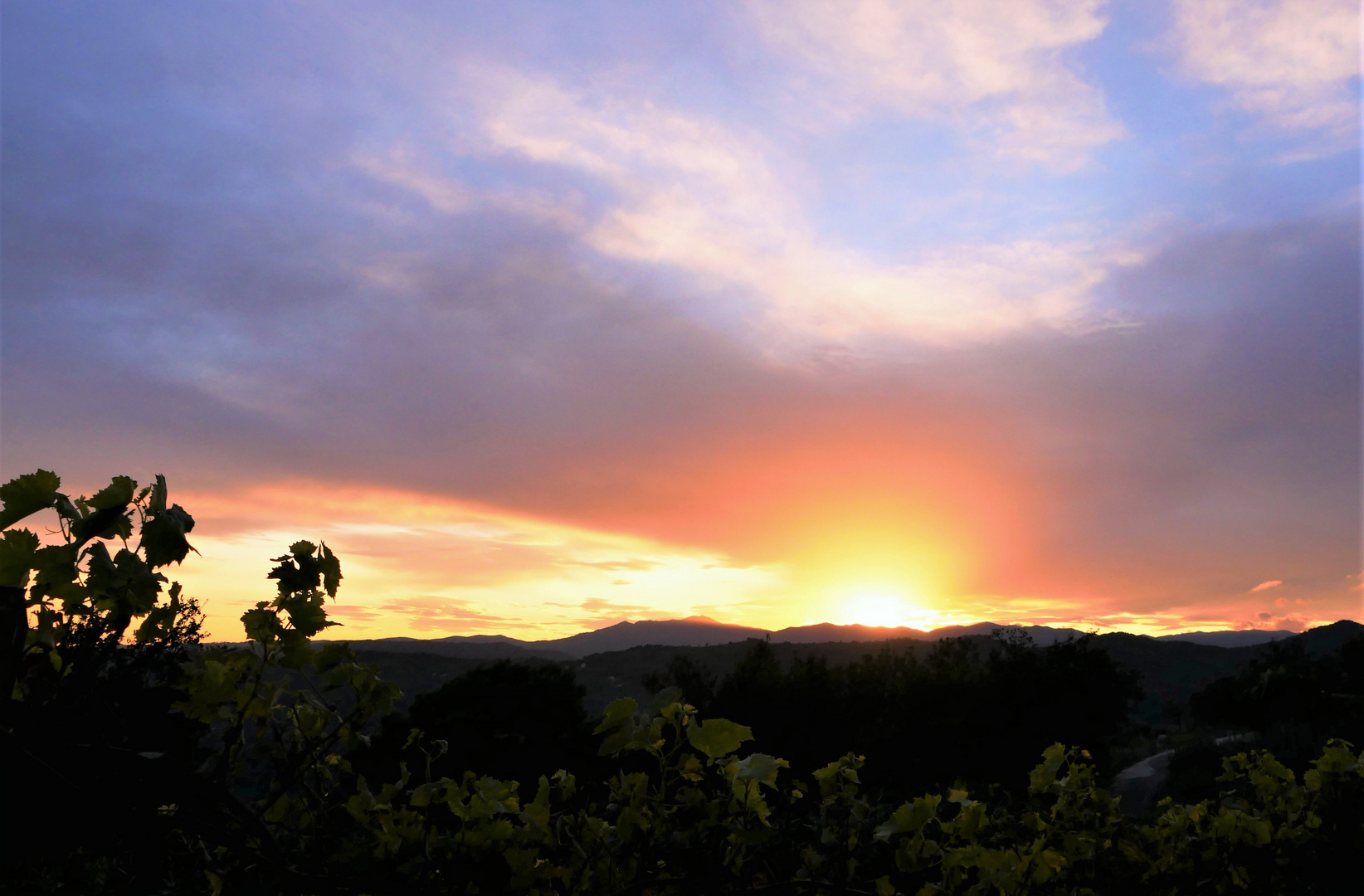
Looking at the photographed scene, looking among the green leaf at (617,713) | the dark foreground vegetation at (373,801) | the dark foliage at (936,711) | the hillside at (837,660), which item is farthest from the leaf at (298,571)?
the hillside at (837,660)

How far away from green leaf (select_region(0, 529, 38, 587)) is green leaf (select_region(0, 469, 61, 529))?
1.3 inches

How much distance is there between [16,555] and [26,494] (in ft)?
0.41

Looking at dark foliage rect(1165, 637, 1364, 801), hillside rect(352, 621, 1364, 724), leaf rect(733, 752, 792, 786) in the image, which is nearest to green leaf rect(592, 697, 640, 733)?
leaf rect(733, 752, 792, 786)

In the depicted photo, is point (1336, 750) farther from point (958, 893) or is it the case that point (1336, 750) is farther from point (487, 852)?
point (487, 852)

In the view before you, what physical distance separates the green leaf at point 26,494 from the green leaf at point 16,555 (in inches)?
1.3

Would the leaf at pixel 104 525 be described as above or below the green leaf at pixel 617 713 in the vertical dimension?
above

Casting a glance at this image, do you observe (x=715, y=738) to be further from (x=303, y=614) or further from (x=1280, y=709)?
(x=1280, y=709)

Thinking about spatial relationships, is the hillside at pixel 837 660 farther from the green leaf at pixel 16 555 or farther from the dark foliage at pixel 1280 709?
the green leaf at pixel 16 555

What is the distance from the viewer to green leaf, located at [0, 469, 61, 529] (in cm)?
169

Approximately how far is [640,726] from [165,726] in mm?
1220

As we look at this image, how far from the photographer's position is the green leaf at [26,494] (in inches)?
66.6

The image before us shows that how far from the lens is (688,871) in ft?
9.50

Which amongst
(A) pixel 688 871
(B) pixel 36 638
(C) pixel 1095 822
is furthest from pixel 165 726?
(C) pixel 1095 822

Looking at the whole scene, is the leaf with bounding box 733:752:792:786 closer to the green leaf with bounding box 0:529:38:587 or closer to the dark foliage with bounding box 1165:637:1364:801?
the green leaf with bounding box 0:529:38:587
